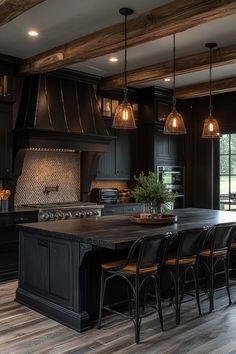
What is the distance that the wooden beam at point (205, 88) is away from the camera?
22.5ft

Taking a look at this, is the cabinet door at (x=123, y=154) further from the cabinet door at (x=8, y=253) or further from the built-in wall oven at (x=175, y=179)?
the cabinet door at (x=8, y=253)

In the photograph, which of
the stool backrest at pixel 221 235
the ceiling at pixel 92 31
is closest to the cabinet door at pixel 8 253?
the ceiling at pixel 92 31

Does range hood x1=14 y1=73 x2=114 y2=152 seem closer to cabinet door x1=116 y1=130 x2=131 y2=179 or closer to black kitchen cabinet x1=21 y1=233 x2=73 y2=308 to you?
cabinet door x1=116 y1=130 x2=131 y2=179

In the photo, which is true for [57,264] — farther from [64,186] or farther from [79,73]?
[79,73]

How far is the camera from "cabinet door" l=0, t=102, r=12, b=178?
5715mm

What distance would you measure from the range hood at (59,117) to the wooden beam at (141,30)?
1.74 ft

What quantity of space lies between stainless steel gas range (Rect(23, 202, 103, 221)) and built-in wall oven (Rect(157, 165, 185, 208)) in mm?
1901

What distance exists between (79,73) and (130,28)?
2503mm

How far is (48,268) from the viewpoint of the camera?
3.90 meters

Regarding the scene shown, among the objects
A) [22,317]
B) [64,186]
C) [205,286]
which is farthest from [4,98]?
[205,286]

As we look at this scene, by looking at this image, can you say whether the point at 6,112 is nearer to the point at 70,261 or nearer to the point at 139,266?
the point at 70,261

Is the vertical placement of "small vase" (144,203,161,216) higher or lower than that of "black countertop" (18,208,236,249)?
higher

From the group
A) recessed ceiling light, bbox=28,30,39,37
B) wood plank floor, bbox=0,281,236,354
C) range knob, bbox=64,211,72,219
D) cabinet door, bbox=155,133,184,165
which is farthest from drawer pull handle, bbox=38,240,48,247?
cabinet door, bbox=155,133,184,165

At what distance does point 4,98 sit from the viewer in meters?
5.71
